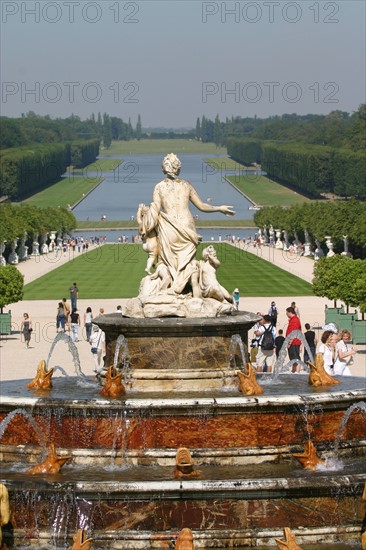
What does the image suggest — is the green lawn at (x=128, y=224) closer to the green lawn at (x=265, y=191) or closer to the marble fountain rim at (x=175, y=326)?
the green lawn at (x=265, y=191)

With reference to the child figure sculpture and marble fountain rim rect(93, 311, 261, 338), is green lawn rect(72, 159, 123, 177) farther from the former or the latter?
marble fountain rim rect(93, 311, 261, 338)

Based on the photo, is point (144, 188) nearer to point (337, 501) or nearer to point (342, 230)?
point (342, 230)

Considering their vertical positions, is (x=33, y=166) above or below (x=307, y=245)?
above

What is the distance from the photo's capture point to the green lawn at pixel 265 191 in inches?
5008

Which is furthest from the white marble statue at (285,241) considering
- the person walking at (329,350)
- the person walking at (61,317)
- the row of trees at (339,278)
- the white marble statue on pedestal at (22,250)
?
the person walking at (329,350)

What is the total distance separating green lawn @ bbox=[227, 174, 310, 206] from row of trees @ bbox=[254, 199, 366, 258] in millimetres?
37945

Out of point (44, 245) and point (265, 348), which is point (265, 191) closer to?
point (44, 245)

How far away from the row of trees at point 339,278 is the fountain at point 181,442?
21874mm

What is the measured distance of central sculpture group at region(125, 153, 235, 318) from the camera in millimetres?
20469

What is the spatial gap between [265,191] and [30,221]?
61972mm

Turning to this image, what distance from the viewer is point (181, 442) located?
17.7 m

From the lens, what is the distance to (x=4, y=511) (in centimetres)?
1603

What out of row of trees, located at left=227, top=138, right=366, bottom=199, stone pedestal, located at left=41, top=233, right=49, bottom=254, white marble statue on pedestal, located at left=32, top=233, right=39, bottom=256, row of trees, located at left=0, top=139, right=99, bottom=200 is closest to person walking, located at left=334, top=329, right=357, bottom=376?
white marble statue on pedestal, located at left=32, top=233, right=39, bottom=256

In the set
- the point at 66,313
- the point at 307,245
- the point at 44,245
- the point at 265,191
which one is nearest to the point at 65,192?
the point at 265,191
